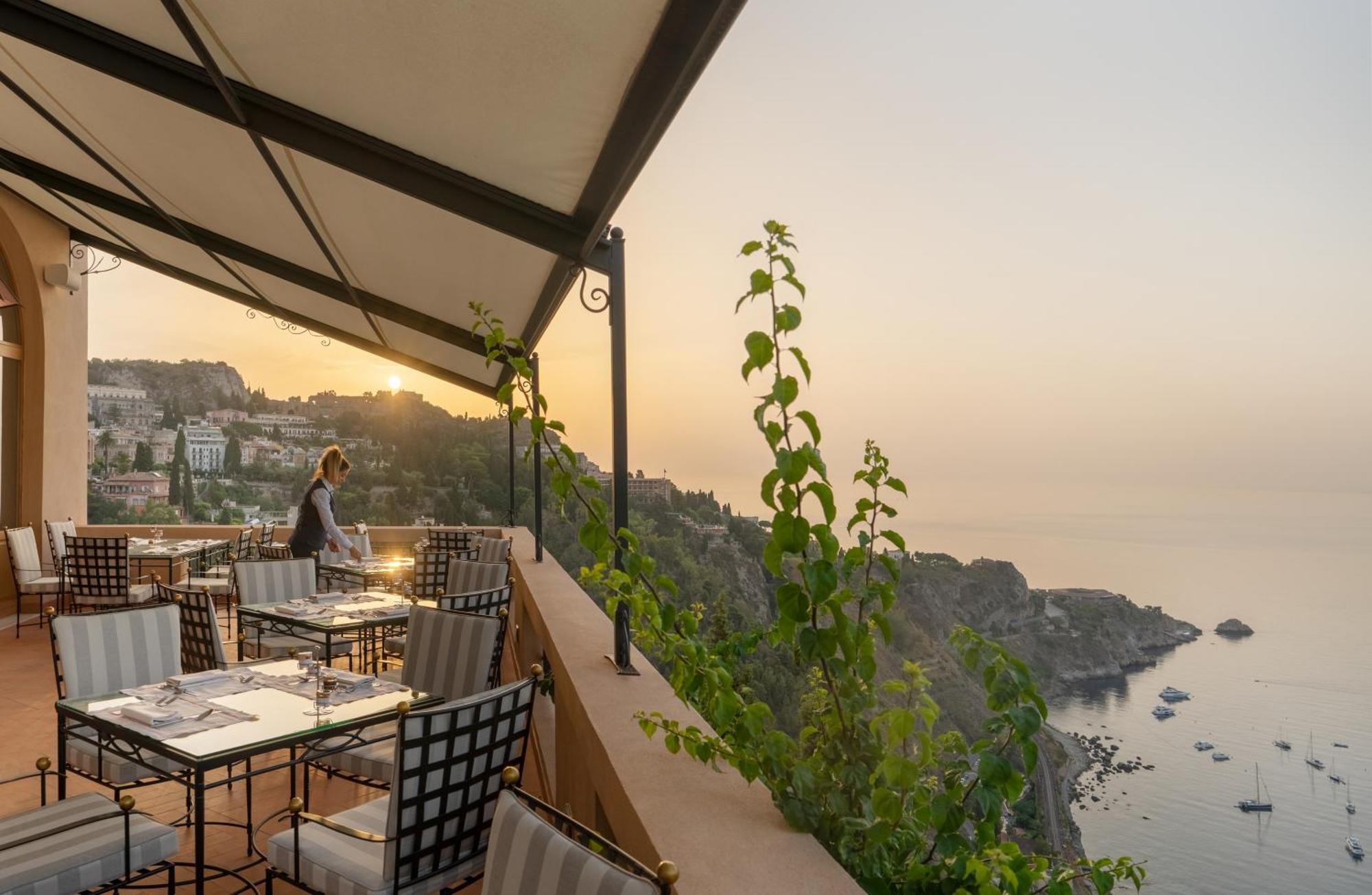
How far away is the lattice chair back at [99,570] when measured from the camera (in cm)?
759

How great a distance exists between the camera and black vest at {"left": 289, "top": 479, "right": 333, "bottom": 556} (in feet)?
21.0

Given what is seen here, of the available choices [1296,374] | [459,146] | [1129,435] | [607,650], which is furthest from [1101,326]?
[459,146]

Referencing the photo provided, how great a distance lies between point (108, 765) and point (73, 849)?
0.95 m

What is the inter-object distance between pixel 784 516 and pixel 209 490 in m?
12.5

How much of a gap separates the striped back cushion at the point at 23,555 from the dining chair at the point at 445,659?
6697 mm

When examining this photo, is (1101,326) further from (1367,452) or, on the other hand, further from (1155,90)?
(1367,452)

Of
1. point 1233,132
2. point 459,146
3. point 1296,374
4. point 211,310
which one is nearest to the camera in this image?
point 1296,374

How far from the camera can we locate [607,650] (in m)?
3.23

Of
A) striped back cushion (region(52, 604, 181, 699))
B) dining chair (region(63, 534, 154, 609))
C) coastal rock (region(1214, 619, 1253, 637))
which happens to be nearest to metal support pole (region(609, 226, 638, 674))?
coastal rock (region(1214, 619, 1253, 637))

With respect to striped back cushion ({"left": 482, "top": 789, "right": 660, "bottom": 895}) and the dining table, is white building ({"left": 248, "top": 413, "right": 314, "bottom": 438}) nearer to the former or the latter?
the dining table

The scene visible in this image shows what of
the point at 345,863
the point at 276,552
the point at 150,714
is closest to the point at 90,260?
the point at 276,552

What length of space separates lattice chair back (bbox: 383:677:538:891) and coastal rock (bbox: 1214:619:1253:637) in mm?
1719

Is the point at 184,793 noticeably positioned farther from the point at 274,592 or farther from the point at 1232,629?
the point at 1232,629

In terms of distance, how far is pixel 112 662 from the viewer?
11.7ft
